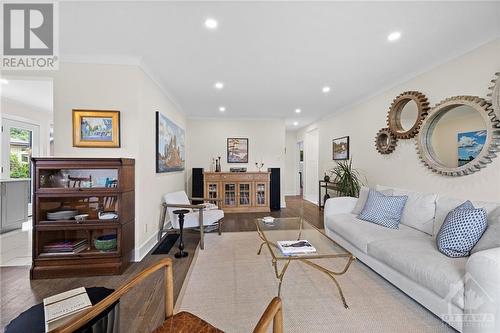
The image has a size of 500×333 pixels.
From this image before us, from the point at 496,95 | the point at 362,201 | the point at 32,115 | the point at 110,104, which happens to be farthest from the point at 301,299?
the point at 32,115

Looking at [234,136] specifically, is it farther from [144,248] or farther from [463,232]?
[463,232]

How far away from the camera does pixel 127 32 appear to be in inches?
82.6

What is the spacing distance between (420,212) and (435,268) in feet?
3.29

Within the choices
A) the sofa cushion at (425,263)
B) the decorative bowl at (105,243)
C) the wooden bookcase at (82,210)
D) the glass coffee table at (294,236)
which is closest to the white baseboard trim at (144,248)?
the wooden bookcase at (82,210)

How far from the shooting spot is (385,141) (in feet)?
11.8

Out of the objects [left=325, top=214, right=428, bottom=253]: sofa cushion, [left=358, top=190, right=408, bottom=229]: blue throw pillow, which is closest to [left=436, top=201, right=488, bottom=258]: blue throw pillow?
[left=325, top=214, right=428, bottom=253]: sofa cushion

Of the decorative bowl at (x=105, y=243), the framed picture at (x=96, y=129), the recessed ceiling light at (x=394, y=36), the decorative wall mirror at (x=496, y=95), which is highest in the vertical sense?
the recessed ceiling light at (x=394, y=36)

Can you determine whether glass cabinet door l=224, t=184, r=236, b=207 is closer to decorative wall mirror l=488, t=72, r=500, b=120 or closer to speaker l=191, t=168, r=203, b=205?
speaker l=191, t=168, r=203, b=205

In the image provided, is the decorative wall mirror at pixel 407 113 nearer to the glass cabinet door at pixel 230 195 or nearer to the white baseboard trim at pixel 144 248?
the glass cabinet door at pixel 230 195

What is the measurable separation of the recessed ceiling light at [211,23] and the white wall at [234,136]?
3.92 m

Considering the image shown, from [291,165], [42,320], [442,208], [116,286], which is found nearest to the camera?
[42,320]

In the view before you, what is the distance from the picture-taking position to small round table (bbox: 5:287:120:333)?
967 mm

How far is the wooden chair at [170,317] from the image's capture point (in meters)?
0.77

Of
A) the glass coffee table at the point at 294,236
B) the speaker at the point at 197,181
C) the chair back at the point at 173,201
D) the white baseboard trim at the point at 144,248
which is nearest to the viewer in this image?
the glass coffee table at the point at 294,236
